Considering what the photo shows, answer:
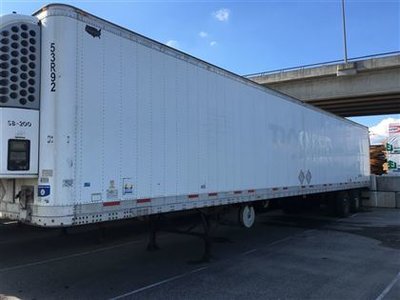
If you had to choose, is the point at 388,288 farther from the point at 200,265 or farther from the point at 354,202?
the point at 354,202

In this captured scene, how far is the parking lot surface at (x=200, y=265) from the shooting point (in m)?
6.82

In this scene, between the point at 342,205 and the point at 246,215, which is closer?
the point at 246,215

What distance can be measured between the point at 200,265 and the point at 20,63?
497cm

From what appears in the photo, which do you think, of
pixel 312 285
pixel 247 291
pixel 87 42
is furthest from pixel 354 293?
pixel 87 42

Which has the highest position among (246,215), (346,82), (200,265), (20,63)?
(346,82)

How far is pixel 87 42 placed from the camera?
6.04 meters

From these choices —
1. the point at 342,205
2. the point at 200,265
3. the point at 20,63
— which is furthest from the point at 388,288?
the point at 342,205

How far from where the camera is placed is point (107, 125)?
6.26 meters

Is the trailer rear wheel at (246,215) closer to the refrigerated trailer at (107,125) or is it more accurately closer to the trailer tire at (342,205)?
the refrigerated trailer at (107,125)

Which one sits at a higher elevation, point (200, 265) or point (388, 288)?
point (200, 265)

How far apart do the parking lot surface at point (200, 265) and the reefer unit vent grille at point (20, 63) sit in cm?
227

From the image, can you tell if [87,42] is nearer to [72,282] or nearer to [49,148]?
[49,148]

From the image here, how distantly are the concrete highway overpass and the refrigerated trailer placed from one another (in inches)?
690

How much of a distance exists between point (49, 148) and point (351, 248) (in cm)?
778
